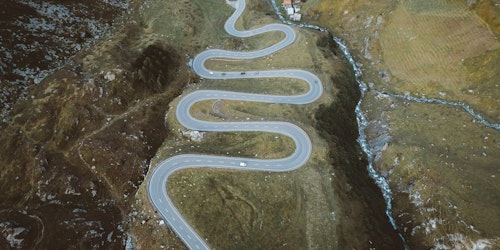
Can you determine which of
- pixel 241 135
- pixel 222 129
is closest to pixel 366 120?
pixel 241 135

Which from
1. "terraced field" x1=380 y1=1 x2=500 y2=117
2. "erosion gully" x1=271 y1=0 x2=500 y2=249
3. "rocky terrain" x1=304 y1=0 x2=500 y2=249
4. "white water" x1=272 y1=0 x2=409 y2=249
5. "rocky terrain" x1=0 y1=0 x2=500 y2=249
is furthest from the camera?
"terraced field" x1=380 y1=1 x2=500 y2=117

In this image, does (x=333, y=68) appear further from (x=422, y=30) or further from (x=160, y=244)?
(x=160, y=244)

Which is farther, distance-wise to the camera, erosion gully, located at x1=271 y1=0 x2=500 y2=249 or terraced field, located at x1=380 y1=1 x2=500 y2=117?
terraced field, located at x1=380 y1=1 x2=500 y2=117

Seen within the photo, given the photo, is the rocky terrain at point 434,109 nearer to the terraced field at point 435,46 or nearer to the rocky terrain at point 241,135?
the terraced field at point 435,46

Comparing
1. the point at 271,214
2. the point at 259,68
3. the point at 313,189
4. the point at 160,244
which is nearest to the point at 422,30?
the point at 259,68

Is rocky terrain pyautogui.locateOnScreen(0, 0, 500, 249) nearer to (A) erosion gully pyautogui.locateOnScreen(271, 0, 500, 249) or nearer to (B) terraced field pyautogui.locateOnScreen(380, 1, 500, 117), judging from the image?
(B) terraced field pyautogui.locateOnScreen(380, 1, 500, 117)

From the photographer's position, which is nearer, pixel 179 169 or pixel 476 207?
pixel 476 207

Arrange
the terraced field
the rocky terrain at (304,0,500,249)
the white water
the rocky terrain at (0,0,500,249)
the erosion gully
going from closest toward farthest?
1. the rocky terrain at (0,0,500,249)
2. the rocky terrain at (304,0,500,249)
3. the white water
4. the erosion gully
5. the terraced field

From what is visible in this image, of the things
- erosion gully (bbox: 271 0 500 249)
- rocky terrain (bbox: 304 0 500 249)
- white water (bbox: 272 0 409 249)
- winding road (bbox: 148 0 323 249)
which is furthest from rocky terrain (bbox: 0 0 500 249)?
winding road (bbox: 148 0 323 249)

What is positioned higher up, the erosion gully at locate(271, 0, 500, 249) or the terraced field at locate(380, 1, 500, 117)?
the terraced field at locate(380, 1, 500, 117)

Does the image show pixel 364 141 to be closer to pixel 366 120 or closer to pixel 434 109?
pixel 366 120
